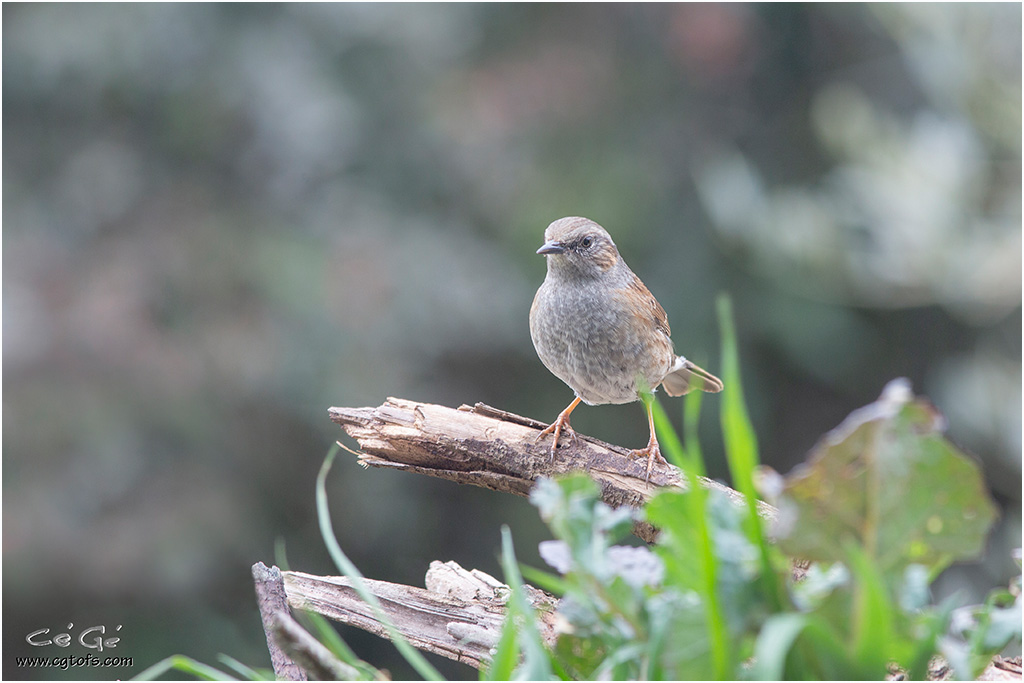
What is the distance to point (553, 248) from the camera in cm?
317

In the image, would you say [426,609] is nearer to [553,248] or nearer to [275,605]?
[275,605]

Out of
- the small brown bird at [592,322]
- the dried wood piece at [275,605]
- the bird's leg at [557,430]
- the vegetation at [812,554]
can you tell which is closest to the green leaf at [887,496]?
the vegetation at [812,554]

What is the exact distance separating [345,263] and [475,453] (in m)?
3.07

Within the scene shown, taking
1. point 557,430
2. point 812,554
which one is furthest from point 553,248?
point 812,554

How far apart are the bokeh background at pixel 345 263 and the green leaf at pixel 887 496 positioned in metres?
3.96

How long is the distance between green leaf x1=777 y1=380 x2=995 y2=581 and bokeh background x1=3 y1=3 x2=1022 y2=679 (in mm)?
3957

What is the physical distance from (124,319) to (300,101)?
1707 millimetres

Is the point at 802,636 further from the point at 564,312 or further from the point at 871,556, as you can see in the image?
the point at 564,312

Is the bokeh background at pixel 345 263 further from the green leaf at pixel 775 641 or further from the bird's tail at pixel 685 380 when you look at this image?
the green leaf at pixel 775 641

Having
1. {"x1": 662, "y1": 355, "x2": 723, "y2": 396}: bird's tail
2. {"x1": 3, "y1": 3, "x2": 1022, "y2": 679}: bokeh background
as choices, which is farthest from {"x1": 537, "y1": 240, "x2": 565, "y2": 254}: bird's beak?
{"x1": 3, "y1": 3, "x2": 1022, "y2": 679}: bokeh background

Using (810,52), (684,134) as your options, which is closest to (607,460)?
(684,134)

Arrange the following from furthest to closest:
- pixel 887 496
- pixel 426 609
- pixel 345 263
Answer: pixel 345 263 → pixel 426 609 → pixel 887 496

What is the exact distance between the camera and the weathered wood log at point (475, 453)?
262 cm

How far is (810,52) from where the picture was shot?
23.3 ft
